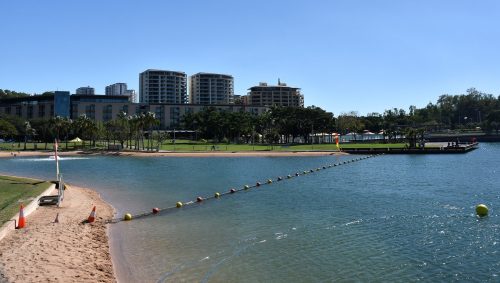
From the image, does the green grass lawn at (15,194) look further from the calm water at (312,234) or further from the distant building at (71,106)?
the distant building at (71,106)

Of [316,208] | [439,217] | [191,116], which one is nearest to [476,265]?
[439,217]

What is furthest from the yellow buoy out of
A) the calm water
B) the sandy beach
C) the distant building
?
the distant building

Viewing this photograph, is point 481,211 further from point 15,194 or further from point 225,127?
point 225,127

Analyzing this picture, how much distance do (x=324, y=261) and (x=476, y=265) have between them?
5966mm

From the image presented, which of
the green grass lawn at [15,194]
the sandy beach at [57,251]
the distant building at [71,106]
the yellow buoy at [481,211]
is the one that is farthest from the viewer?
the distant building at [71,106]

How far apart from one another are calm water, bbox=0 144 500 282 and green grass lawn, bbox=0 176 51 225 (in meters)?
5.36

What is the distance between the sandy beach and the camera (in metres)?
15.0

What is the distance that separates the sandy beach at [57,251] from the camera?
49.3ft

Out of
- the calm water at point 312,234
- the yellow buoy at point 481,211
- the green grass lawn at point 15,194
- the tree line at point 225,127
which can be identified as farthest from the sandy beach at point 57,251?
the tree line at point 225,127

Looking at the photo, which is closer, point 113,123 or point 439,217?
point 439,217

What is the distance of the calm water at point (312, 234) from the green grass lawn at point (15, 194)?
5.36m

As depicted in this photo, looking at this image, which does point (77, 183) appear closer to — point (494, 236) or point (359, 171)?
point (359, 171)

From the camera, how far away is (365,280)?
1582cm

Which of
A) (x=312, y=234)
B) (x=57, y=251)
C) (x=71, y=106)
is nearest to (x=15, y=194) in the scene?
(x=57, y=251)
